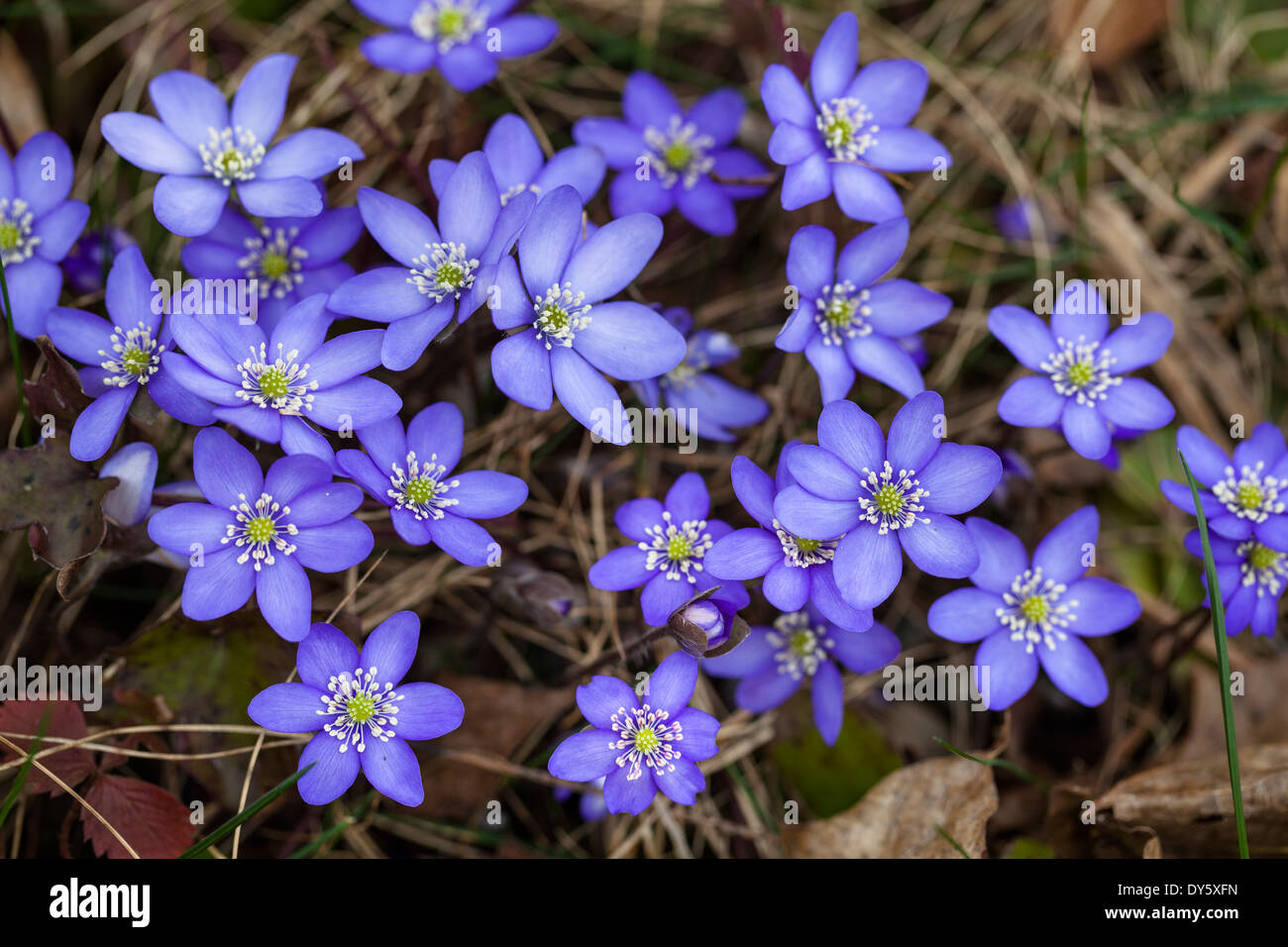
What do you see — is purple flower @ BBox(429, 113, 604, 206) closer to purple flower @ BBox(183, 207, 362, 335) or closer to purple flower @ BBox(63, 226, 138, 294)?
purple flower @ BBox(183, 207, 362, 335)

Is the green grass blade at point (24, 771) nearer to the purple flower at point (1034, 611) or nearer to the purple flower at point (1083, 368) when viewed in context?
the purple flower at point (1034, 611)

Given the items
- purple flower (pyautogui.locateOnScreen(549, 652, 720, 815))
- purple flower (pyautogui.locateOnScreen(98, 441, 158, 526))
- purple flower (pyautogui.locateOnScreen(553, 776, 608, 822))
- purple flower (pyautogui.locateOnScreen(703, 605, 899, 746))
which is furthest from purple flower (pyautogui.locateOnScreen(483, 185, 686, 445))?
purple flower (pyautogui.locateOnScreen(553, 776, 608, 822))

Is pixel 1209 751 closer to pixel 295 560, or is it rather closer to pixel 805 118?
pixel 805 118

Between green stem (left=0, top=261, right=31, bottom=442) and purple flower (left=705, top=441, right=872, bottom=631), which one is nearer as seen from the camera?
purple flower (left=705, top=441, right=872, bottom=631)

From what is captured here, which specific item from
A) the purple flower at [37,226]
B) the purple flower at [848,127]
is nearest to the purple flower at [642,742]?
the purple flower at [848,127]

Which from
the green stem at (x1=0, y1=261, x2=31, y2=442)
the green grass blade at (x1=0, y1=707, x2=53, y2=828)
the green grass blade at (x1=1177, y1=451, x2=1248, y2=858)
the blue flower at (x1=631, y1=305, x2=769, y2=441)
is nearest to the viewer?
the green grass blade at (x1=0, y1=707, x2=53, y2=828)

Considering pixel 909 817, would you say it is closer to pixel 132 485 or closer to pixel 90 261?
pixel 132 485

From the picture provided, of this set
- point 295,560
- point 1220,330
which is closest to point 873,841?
point 295,560
